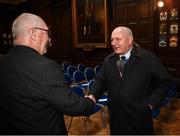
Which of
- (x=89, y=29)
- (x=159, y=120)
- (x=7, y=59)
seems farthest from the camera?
(x=89, y=29)

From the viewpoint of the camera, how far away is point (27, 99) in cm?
151

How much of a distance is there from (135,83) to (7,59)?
1383mm

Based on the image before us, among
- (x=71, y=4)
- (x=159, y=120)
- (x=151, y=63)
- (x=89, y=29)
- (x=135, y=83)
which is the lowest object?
(x=159, y=120)

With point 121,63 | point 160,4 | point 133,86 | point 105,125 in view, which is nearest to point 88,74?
point 105,125

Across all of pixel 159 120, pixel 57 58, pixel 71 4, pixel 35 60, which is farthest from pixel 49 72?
pixel 57 58

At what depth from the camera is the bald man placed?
2455 mm

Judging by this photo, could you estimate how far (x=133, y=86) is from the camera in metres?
2.46

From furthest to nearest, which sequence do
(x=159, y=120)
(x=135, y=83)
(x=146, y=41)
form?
(x=146, y=41) < (x=159, y=120) < (x=135, y=83)

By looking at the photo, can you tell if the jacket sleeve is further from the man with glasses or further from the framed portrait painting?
the framed portrait painting

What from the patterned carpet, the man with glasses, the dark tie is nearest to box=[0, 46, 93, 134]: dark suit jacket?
the man with glasses

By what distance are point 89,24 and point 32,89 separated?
906 centimetres

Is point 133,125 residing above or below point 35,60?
below

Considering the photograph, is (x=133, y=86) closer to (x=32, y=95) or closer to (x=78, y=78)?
(x=32, y=95)

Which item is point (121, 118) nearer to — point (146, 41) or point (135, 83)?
point (135, 83)
